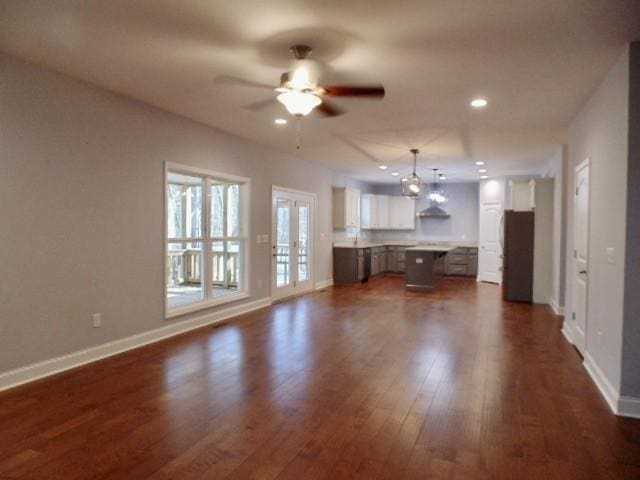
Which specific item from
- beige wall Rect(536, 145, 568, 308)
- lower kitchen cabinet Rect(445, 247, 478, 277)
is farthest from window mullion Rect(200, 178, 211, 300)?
lower kitchen cabinet Rect(445, 247, 478, 277)

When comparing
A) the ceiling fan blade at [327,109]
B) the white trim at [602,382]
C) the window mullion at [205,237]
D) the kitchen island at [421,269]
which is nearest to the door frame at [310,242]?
the window mullion at [205,237]

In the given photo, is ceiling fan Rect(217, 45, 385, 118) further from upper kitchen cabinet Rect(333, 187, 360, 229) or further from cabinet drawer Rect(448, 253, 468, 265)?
cabinet drawer Rect(448, 253, 468, 265)

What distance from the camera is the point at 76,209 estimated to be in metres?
4.01

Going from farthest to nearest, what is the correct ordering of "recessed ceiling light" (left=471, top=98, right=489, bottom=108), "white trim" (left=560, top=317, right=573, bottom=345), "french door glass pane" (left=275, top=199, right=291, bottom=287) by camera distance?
"french door glass pane" (left=275, top=199, right=291, bottom=287), "white trim" (left=560, top=317, right=573, bottom=345), "recessed ceiling light" (left=471, top=98, right=489, bottom=108)

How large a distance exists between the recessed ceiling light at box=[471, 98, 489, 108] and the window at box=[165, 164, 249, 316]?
11.1 ft

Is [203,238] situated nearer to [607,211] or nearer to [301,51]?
[301,51]

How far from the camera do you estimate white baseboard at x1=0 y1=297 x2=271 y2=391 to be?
3.54m

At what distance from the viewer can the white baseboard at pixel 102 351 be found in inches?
139

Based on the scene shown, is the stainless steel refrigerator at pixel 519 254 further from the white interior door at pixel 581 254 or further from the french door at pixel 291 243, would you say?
the french door at pixel 291 243

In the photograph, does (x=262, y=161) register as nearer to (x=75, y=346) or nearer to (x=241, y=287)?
(x=241, y=287)

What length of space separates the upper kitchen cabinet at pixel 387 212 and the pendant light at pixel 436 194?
2.39 feet

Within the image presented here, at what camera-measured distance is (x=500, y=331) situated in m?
5.52

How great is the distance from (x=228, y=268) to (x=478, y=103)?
4.26 metres

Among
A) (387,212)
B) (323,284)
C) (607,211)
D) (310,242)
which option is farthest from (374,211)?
(607,211)
